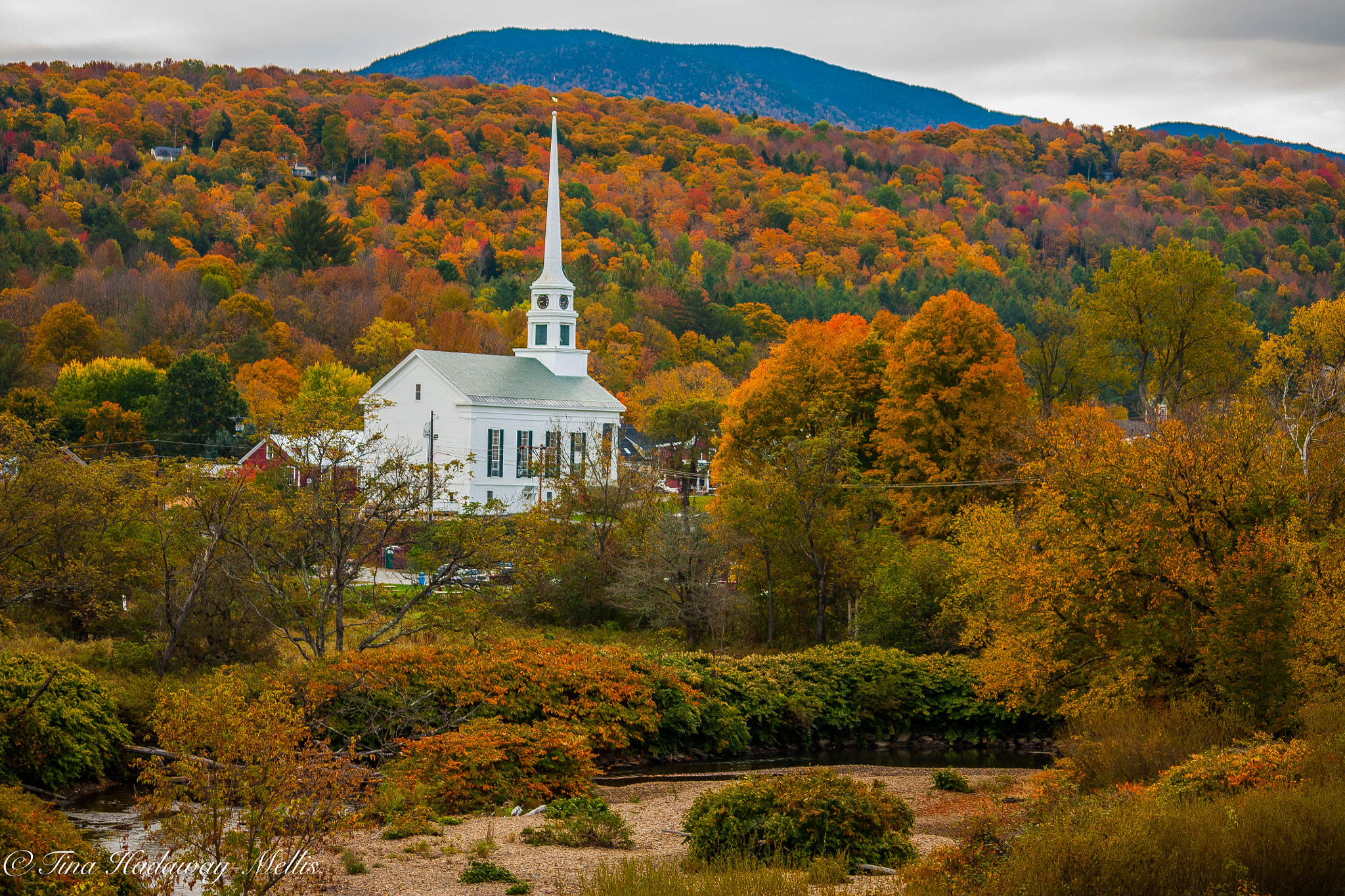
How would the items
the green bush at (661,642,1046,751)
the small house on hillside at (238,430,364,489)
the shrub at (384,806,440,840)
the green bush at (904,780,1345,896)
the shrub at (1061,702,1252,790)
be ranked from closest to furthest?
the green bush at (904,780,1345,896) < the shrub at (384,806,440,840) < the shrub at (1061,702,1252,790) < the small house on hillside at (238,430,364,489) < the green bush at (661,642,1046,751)

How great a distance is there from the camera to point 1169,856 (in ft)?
38.3

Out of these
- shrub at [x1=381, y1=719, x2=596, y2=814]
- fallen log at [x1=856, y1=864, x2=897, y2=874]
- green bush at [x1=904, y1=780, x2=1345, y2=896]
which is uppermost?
green bush at [x1=904, y1=780, x2=1345, y2=896]

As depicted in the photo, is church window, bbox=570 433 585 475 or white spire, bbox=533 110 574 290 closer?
church window, bbox=570 433 585 475

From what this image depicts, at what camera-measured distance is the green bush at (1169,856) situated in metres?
11.4

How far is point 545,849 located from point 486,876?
7.98 feet

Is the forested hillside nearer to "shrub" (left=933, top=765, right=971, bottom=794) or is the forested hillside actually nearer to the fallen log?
"shrub" (left=933, top=765, right=971, bottom=794)

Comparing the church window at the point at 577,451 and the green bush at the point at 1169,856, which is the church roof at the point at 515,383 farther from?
the green bush at the point at 1169,856

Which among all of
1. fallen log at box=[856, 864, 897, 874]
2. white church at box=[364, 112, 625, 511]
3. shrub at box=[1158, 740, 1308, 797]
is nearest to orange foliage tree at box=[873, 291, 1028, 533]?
white church at box=[364, 112, 625, 511]

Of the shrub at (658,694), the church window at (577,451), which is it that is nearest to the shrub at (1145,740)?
the shrub at (658,694)

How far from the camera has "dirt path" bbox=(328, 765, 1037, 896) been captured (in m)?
15.5

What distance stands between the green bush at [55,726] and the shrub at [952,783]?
16.0 m

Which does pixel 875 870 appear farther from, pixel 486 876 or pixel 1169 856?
pixel 1169 856

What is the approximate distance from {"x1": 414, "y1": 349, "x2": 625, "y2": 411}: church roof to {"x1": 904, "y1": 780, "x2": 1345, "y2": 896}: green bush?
48236 mm

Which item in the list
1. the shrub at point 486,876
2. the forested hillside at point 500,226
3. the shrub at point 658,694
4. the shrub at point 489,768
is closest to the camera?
the shrub at point 486,876
